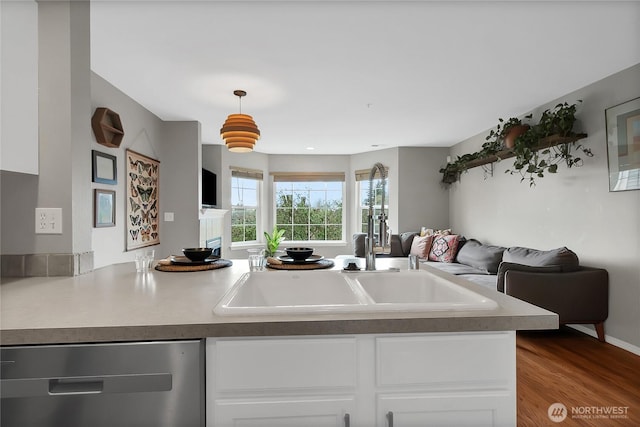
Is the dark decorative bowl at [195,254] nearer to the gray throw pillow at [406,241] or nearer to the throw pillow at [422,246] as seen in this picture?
the throw pillow at [422,246]

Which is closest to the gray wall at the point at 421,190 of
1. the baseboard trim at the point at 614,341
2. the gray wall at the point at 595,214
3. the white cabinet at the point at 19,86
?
the gray wall at the point at 595,214

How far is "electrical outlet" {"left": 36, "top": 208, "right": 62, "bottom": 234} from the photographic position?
1.35 metres

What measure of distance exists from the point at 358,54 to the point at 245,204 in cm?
414

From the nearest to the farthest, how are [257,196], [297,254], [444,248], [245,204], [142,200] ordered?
[297,254] → [142,200] → [444,248] → [245,204] → [257,196]

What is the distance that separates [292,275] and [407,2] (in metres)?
1.63

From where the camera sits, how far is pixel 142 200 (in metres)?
3.66

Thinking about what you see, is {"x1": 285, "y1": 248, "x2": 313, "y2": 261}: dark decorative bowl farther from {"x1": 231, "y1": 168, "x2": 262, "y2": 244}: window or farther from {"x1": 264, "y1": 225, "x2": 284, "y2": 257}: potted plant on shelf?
{"x1": 231, "y1": 168, "x2": 262, "y2": 244}: window

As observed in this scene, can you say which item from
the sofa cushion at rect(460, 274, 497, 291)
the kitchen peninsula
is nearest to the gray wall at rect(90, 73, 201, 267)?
the sofa cushion at rect(460, 274, 497, 291)

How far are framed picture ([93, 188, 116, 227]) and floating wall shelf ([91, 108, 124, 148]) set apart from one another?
44 centimetres

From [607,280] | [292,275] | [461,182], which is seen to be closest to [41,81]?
[292,275]

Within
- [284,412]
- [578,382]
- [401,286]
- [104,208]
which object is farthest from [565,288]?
[104,208]

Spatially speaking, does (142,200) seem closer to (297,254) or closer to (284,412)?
(297,254)

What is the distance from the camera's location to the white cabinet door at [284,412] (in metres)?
0.82

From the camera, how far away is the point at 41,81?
1.35m
